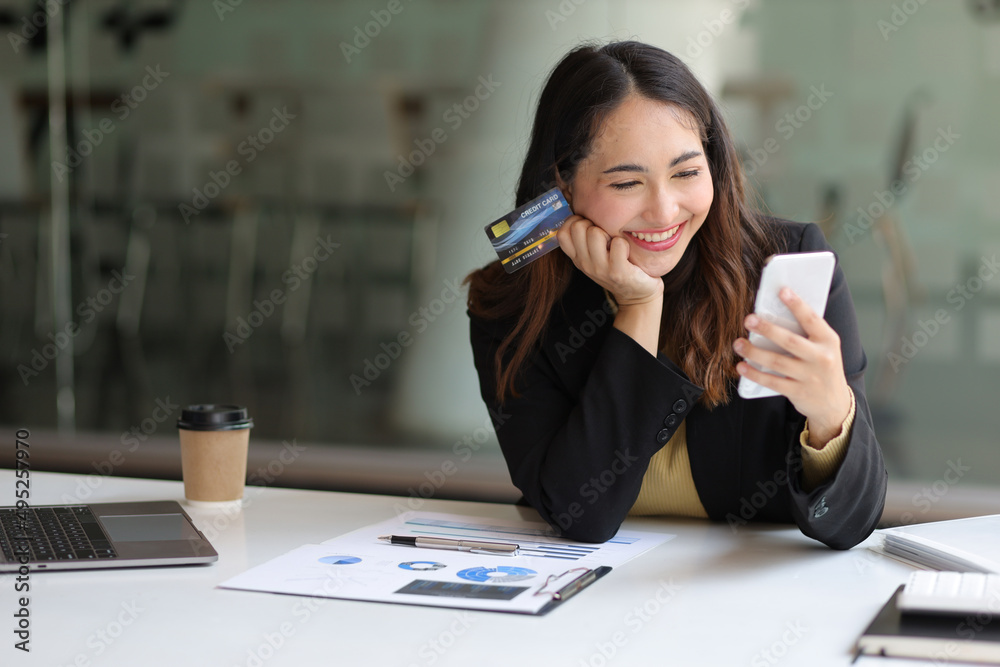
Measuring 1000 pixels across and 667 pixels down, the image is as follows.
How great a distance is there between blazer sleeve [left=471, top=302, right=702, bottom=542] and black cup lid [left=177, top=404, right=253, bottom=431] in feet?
1.13

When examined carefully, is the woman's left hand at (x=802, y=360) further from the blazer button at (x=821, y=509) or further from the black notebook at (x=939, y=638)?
the black notebook at (x=939, y=638)

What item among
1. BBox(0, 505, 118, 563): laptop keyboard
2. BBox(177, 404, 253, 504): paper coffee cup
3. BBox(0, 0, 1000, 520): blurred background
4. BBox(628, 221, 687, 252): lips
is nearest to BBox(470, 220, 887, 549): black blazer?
BBox(628, 221, 687, 252): lips

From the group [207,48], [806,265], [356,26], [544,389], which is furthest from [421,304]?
[806,265]

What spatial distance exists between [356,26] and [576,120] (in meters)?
4.37

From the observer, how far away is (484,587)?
100 centimetres

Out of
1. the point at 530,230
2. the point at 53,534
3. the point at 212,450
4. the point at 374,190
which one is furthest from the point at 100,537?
the point at 374,190

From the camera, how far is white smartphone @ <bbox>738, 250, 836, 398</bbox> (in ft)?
3.32

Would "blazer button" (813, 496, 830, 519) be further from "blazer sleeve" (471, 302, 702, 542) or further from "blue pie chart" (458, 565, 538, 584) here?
"blue pie chart" (458, 565, 538, 584)

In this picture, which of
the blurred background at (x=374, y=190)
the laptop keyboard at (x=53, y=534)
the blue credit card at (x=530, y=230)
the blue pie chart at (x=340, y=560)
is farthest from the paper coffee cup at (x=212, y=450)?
the blurred background at (x=374, y=190)

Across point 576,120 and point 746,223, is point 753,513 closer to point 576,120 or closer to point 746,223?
point 746,223

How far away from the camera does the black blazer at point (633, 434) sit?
1203mm

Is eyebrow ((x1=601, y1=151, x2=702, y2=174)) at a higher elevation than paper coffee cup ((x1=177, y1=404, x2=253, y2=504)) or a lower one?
higher

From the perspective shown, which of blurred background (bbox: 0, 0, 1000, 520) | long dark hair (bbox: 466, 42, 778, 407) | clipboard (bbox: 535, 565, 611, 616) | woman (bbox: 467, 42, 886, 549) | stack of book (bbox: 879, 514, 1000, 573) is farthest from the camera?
blurred background (bbox: 0, 0, 1000, 520)

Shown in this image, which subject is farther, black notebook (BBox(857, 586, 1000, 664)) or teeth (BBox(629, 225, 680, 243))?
teeth (BBox(629, 225, 680, 243))
